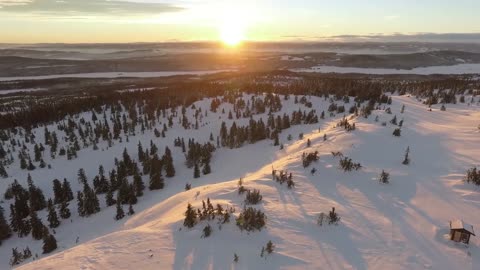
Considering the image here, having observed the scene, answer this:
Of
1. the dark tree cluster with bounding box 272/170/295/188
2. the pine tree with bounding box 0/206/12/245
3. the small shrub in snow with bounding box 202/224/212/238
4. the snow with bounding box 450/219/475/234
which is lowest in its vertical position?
the pine tree with bounding box 0/206/12/245

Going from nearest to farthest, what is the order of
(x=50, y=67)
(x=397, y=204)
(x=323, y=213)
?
(x=323, y=213) < (x=397, y=204) < (x=50, y=67)

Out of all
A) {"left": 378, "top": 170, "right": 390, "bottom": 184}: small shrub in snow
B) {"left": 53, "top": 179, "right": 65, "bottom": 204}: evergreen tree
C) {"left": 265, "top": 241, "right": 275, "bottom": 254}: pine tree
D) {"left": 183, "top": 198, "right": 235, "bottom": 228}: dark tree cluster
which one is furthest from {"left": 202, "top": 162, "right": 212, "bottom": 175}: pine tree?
{"left": 265, "top": 241, "right": 275, "bottom": 254}: pine tree

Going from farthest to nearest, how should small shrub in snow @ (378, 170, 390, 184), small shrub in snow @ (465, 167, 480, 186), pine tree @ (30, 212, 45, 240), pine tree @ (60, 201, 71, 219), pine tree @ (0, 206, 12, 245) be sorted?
pine tree @ (60, 201, 71, 219), pine tree @ (0, 206, 12, 245), pine tree @ (30, 212, 45, 240), small shrub in snow @ (378, 170, 390, 184), small shrub in snow @ (465, 167, 480, 186)

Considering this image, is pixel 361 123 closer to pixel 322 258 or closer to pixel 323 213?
pixel 323 213

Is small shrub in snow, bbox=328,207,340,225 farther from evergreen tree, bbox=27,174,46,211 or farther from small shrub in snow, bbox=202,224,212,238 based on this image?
evergreen tree, bbox=27,174,46,211

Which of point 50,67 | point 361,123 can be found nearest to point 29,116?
point 361,123

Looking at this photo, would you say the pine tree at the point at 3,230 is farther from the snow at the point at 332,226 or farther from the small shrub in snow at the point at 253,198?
the small shrub in snow at the point at 253,198

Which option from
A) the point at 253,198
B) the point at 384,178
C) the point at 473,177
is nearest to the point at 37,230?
the point at 253,198

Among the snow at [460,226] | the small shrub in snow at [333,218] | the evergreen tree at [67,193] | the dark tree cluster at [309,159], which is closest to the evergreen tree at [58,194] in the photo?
the evergreen tree at [67,193]
